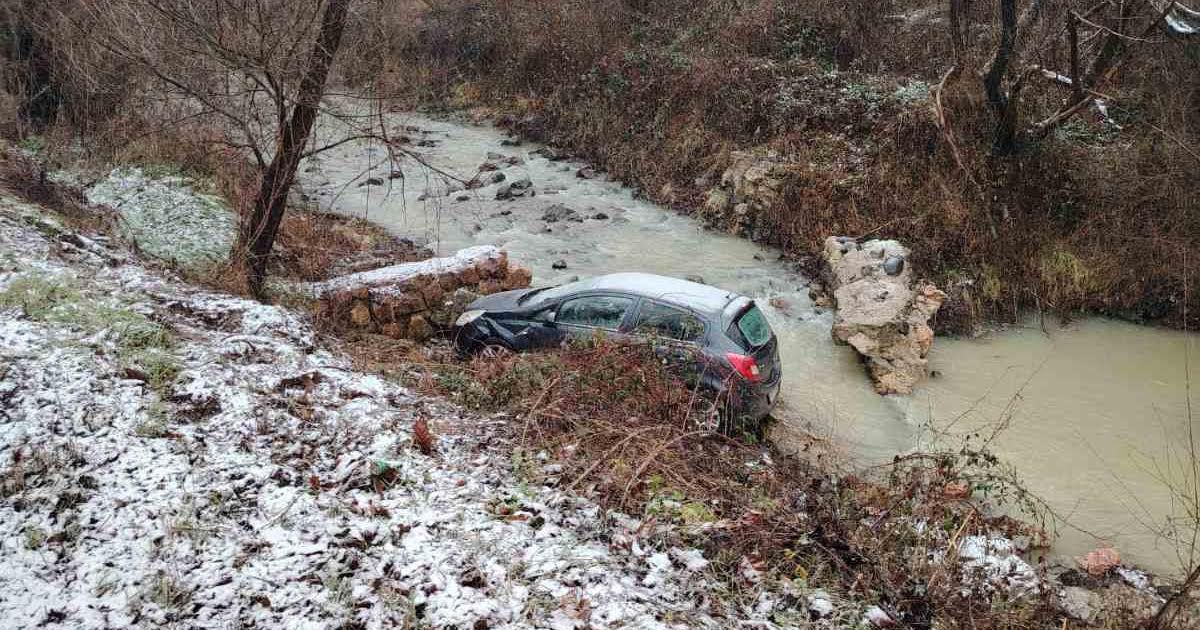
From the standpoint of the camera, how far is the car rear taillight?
6.96 metres

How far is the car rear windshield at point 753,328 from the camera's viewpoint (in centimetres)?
726

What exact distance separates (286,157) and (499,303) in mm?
3034

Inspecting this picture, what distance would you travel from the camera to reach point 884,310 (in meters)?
10.4

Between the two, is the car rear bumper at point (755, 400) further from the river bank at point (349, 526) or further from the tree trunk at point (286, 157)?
the tree trunk at point (286, 157)

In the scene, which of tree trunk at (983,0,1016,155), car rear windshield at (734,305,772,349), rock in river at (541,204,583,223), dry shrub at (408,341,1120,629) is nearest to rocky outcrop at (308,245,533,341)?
dry shrub at (408,341,1120,629)

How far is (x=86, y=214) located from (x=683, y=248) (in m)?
9.95

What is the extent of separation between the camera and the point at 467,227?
1473 cm

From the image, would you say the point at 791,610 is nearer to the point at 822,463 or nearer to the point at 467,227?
the point at 822,463

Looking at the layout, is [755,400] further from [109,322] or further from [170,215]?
[170,215]

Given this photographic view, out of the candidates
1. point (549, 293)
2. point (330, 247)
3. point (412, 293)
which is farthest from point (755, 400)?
point (330, 247)

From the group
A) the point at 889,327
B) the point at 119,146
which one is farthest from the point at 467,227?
the point at 889,327

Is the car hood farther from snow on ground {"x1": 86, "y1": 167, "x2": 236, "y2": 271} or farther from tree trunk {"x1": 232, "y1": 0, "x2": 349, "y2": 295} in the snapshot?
snow on ground {"x1": 86, "y1": 167, "x2": 236, "y2": 271}

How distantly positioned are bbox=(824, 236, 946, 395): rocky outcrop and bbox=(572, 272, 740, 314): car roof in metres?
3.29

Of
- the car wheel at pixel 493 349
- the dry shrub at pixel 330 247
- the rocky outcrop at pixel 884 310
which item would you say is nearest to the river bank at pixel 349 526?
the car wheel at pixel 493 349
